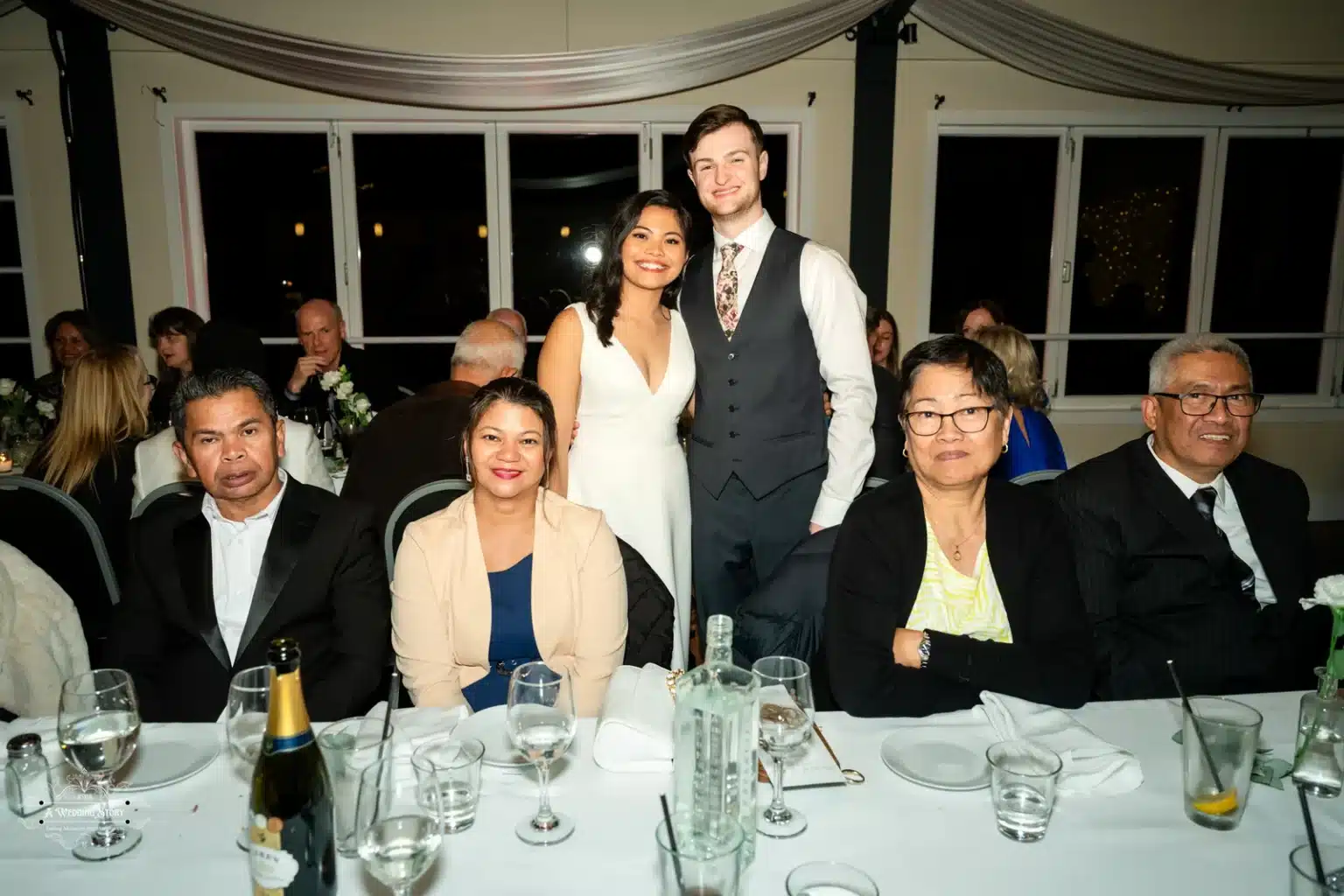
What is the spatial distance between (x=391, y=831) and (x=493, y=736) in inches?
16.0

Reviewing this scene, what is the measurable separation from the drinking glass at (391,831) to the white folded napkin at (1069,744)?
0.88 metres

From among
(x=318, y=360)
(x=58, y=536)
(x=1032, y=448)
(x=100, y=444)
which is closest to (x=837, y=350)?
(x=1032, y=448)

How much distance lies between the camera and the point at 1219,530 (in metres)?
2.00

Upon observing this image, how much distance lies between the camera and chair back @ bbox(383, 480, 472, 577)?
2.30 metres

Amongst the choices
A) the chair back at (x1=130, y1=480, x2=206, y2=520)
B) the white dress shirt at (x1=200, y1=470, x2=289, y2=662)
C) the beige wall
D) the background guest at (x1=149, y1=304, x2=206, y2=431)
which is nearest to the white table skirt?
the white dress shirt at (x1=200, y1=470, x2=289, y2=662)

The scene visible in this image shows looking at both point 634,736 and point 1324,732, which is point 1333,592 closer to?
point 1324,732

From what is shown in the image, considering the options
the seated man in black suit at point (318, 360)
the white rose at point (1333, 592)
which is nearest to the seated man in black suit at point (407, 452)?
the white rose at point (1333, 592)

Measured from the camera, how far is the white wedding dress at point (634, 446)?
2.53m

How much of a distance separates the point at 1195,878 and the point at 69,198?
7014mm

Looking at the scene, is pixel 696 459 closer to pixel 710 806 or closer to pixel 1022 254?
pixel 710 806

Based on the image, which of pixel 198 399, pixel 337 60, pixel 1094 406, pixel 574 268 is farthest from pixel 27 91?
pixel 1094 406

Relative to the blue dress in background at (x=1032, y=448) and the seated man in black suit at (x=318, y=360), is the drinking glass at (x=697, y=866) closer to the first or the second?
the blue dress in background at (x=1032, y=448)

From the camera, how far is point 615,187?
257 inches

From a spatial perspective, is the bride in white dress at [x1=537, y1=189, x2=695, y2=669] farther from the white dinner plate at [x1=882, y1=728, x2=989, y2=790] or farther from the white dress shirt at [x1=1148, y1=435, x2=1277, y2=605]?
the white dress shirt at [x1=1148, y1=435, x2=1277, y2=605]
